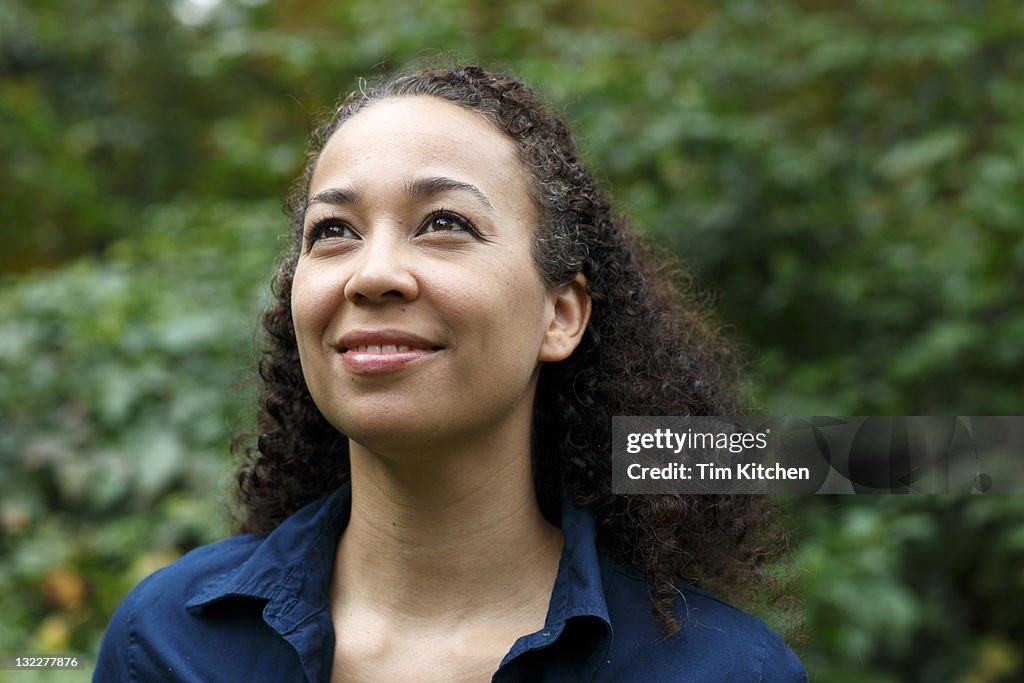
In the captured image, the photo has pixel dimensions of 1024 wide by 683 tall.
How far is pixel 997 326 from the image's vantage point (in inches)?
151

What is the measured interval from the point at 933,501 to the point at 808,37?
6.60 feet

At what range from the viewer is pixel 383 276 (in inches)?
68.9

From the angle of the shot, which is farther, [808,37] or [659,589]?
[808,37]

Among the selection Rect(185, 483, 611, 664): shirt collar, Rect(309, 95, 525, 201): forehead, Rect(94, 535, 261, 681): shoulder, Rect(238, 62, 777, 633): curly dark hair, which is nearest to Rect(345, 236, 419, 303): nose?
Rect(309, 95, 525, 201): forehead

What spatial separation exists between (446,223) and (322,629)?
75 cm

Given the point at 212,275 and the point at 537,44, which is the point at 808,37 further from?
the point at 212,275

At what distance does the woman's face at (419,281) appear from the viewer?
1.77 metres

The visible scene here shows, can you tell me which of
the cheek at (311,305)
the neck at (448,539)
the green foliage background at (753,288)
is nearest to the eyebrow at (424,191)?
the cheek at (311,305)

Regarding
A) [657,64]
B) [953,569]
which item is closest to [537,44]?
[657,64]

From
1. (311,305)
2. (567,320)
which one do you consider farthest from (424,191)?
(567,320)

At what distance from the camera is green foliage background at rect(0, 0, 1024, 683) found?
3701mm

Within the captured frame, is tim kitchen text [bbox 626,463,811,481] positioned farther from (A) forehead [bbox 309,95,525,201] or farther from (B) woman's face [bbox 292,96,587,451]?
(A) forehead [bbox 309,95,525,201]

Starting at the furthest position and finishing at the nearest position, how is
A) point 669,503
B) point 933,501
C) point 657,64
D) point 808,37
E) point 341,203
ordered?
point 657,64 → point 808,37 → point 933,501 → point 669,503 → point 341,203

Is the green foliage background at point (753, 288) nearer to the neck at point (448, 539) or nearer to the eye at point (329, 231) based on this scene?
the neck at point (448, 539)
